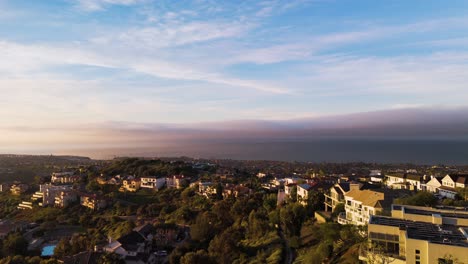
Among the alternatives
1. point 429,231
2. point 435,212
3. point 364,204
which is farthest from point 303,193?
point 429,231

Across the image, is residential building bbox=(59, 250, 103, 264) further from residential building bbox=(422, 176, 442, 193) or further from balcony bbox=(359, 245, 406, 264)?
residential building bbox=(422, 176, 442, 193)

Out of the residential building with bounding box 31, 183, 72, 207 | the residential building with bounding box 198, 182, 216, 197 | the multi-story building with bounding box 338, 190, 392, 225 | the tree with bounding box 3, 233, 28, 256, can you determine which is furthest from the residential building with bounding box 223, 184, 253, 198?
the residential building with bounding box 31, 183, 72, 207

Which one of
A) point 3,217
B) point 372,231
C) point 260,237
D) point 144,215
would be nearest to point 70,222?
point 144,215

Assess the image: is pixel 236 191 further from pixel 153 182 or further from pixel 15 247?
pixel 15 247

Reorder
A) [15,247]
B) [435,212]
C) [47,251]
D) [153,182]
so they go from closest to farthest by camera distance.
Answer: [435,212], [15,247], [47,251], [153,182]

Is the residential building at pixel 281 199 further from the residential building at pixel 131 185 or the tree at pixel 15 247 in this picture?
the residential building at pixel 131 185

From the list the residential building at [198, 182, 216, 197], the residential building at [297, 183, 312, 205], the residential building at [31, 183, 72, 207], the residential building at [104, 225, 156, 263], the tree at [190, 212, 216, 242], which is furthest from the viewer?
the residential building at [31, 183, 72, 207]

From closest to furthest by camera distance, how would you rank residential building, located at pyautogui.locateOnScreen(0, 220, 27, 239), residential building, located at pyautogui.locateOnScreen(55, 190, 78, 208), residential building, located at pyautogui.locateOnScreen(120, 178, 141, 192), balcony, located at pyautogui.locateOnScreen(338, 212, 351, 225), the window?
the window, balcony, located at pyautogui.locateOnScreen(338, 212, 351, 225), residential building, located at pyautogui.locateOnScreen(0, 220, 27, 239), residential building, located at pyautogui.locateOnScreen(55, 190, 78, 208), residential building, located at pyautogui.locateOnScreen(120, 178, 141, 192)

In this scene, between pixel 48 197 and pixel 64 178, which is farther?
pixel 64 178

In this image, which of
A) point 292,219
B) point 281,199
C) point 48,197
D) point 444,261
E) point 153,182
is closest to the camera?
point 444,261
